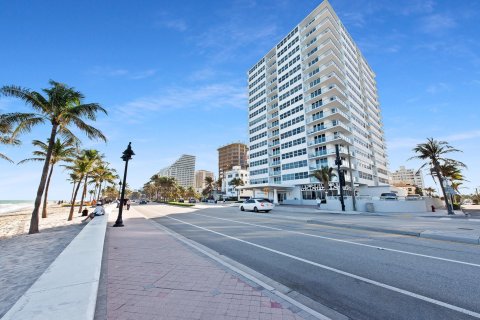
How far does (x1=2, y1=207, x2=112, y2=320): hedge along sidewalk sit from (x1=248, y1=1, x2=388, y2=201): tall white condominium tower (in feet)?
148

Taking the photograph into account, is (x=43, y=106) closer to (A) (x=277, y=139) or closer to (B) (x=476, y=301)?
(B) (x=476, y=301)

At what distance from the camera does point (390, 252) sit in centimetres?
694

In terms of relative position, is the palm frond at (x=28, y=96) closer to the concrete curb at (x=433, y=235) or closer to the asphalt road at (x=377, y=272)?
the asphalt road at (x=377, y=272)

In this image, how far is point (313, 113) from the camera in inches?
2146

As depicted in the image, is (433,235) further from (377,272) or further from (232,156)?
(232,156)

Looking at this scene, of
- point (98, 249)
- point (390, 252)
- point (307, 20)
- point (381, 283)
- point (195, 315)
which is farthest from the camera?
point (307, 20)

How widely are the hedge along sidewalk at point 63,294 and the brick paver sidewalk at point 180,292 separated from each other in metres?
0.41

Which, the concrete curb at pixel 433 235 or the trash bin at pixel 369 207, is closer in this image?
the concrete curb at pixel 433 235

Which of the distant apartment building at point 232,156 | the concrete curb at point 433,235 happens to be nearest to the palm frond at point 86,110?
the concrete curb at point 433,235

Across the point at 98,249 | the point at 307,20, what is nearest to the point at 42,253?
the point at 98,249

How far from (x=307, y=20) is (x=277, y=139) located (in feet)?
104

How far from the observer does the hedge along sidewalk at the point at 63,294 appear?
2838 mm

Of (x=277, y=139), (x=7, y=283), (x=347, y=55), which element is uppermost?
(x=347, y=55)

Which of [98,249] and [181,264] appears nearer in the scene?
[181,264]
